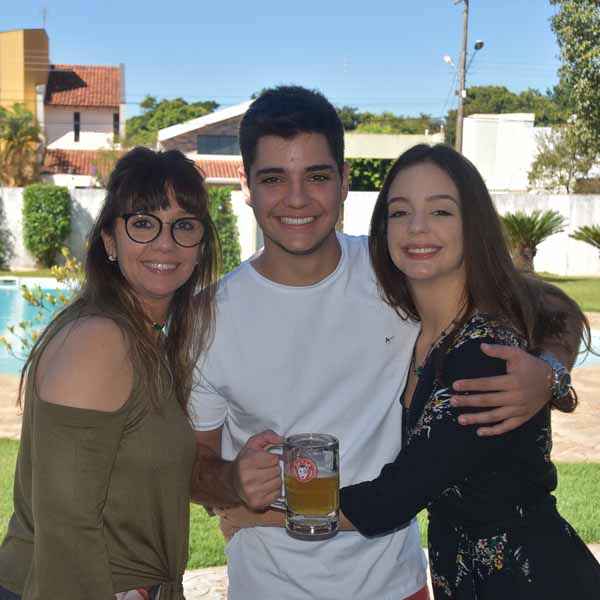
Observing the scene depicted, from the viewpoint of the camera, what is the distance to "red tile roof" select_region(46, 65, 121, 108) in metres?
38.5

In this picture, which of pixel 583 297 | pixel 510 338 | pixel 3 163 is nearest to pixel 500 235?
pixel 510 338

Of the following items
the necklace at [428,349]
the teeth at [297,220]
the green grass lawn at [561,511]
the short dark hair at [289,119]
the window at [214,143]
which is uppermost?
the window at [214,143]

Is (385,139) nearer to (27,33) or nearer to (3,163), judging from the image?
(3,163)

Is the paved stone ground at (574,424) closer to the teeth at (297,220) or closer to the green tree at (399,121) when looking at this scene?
the teeth at (297,220)

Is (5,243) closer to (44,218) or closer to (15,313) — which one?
(44,218)

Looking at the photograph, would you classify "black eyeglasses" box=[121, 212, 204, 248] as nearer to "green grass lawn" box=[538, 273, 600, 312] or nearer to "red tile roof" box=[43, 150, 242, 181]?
"green grass lawn" box=[538, 273, 600, 312]

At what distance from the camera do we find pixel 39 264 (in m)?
21.7

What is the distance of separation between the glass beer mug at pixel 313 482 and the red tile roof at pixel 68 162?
3421 centimetres

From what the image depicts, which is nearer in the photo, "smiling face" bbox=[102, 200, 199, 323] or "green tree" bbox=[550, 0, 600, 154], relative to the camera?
"smiling face" bbox=[102, 200, 199, 323]

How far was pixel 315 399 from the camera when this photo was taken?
2.29 m

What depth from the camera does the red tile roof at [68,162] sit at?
3478cm

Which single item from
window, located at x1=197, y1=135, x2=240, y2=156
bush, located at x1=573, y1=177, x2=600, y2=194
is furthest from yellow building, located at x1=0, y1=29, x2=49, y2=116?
bush, located at x1=573, y1=177, x2=600, y2=194

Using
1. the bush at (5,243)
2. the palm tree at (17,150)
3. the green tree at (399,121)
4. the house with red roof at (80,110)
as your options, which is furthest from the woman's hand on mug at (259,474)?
the green tree at (399,121)

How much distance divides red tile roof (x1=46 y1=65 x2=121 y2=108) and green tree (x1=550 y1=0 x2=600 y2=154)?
2612 centimetres
